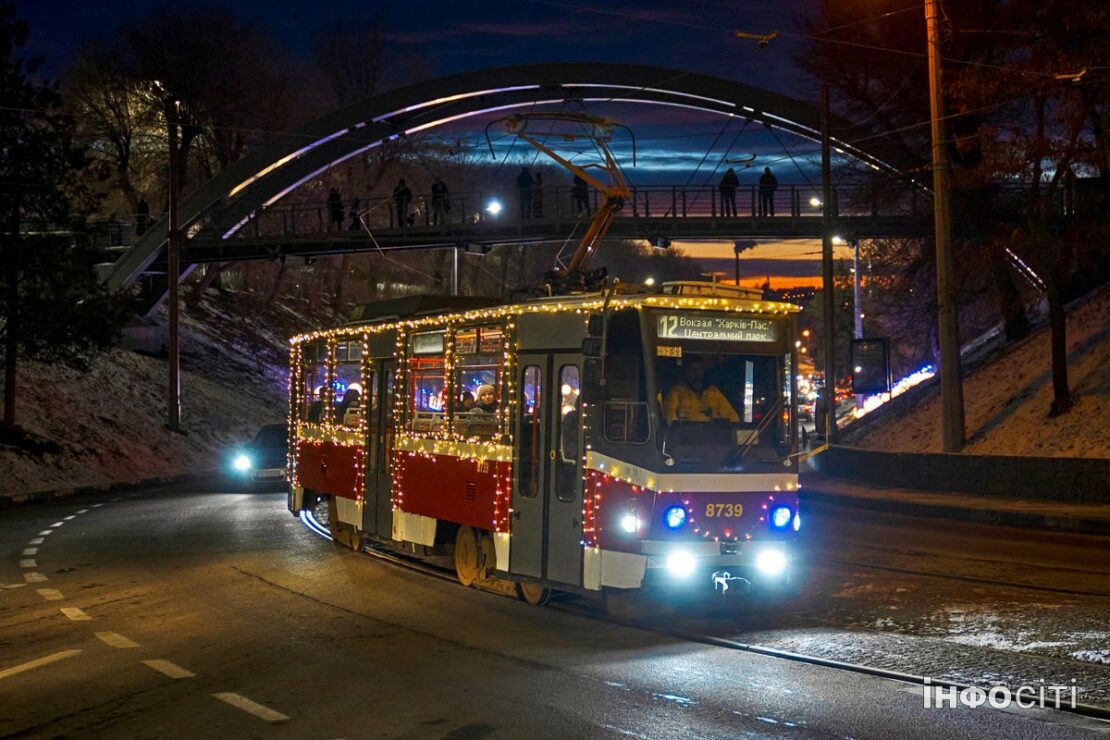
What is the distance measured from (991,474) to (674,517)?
1663 cm

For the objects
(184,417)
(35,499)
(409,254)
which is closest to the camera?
(35,499)

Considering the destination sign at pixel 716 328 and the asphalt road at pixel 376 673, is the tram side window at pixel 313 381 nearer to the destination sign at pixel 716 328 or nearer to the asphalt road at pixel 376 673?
the asphalt road at pixel 376 673

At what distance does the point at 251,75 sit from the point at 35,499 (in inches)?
1498

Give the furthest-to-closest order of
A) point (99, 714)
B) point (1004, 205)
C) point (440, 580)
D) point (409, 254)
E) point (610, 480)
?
point (409, 254)
point (1004, 205)
point (440, 580)
point (610, 480)
point (99, 714)

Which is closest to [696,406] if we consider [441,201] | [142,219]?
[441,201]

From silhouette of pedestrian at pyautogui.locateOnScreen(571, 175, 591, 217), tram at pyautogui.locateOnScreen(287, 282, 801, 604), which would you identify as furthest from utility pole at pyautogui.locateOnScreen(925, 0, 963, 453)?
tram at pyautogui.locateOnScreen(287, 282, 801, 604)

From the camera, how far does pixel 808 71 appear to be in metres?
41.7

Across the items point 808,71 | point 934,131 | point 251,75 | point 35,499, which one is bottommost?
point 35,499

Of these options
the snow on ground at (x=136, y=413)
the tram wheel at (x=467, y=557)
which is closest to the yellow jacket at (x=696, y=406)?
the tram wheel at (x=467, y=557)

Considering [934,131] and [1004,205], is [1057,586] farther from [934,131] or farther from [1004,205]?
[1004,205]

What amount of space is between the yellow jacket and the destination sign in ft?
1.67

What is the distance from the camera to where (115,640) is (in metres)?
11.6

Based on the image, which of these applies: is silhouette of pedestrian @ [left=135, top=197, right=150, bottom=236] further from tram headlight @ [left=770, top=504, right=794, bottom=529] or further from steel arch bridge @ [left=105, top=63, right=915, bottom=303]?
tram headlight @ [left=770, top=504, right=794, bottom=529]

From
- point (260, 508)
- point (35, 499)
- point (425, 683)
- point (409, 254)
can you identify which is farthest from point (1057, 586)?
point (409, 254)
